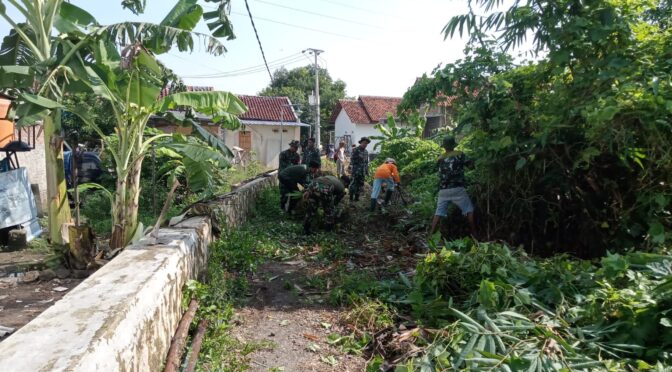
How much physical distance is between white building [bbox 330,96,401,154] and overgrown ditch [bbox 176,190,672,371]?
30.5 meters

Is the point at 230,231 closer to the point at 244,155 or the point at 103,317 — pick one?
the point at 103,317

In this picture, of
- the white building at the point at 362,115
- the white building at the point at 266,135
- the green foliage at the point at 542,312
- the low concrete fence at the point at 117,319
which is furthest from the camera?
the white building at the point at 362,115

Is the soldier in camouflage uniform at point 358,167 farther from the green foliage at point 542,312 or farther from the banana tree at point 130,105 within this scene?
the green foliage at point 542,312

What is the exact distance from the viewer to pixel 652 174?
496 centimetres

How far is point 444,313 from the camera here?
13.0ft

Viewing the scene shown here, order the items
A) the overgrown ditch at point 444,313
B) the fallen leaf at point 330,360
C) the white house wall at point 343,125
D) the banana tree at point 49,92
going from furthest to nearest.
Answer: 1. the white house wall at point 343,125
2. the banana tree at point 49,92
3. the fallen leaf at point 330,360
4. the overgrown ditch at point 444,313

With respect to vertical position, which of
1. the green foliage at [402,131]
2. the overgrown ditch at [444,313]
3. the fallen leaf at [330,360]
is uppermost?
the green foliage at [402,131]

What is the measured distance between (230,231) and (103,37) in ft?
9.92

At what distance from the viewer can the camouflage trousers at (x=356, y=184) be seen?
11775 mm

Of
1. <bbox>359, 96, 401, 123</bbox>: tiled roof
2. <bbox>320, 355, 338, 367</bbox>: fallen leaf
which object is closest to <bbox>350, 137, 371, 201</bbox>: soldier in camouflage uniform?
<bbox>320, 355, 338, 367</bbox>: fallen leaf

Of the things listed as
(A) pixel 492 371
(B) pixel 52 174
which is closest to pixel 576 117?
(A) pixel 492 371

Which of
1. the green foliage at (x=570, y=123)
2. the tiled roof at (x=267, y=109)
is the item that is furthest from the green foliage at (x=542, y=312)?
the tiled roof at (x=267, y=109)

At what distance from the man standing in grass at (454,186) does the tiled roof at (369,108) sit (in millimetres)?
29778

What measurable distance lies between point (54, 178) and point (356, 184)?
24.3 ft
